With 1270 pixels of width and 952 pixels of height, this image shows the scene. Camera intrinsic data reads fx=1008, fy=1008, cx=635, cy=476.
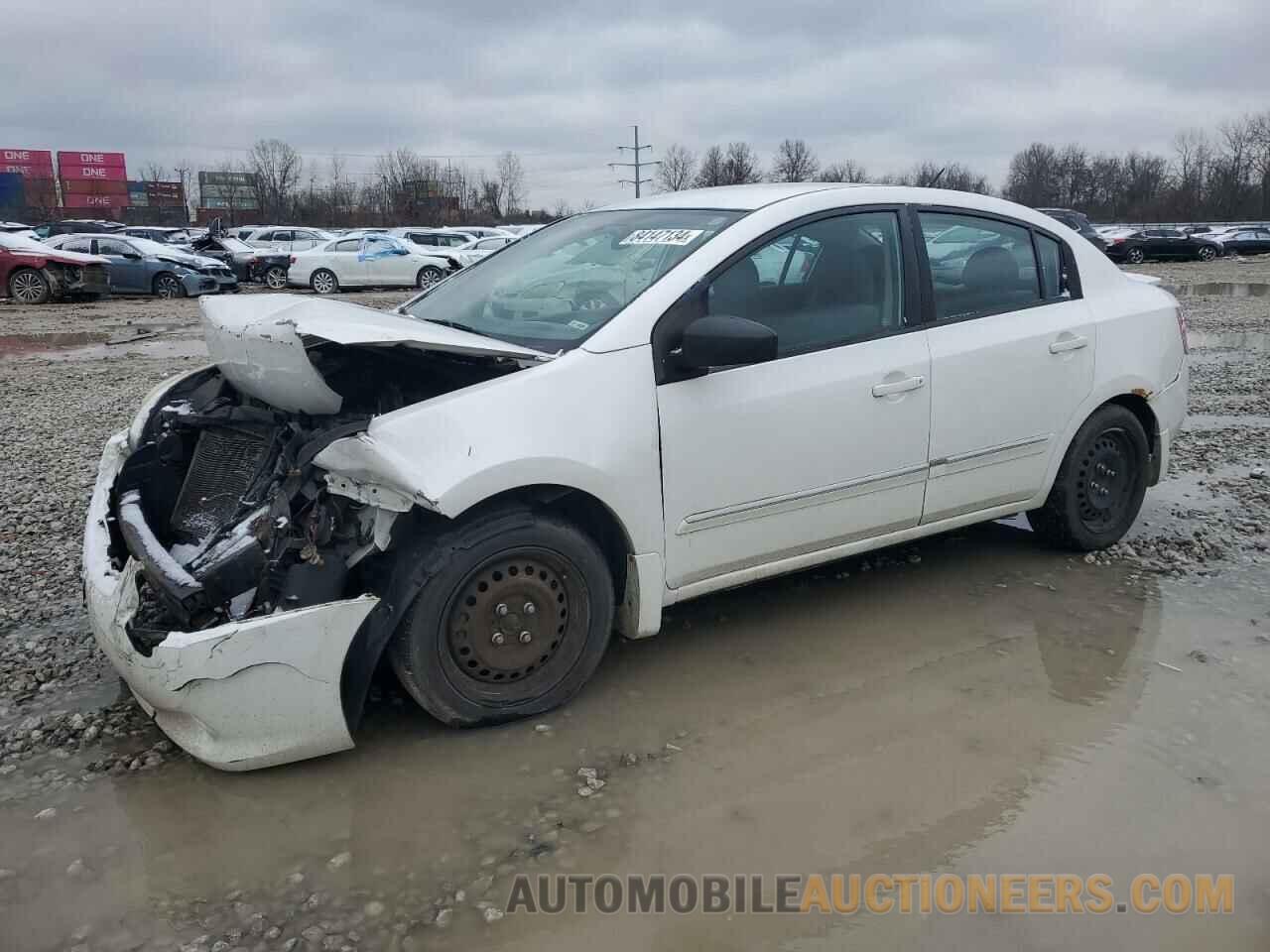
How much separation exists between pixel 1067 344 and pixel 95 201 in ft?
298

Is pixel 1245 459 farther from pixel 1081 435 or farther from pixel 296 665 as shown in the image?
pixel 296 665

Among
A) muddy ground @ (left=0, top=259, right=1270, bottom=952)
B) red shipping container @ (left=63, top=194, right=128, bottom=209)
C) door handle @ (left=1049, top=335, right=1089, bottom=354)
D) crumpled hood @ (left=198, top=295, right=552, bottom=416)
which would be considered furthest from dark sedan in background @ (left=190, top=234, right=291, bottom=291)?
red shipping container @ (left=63, top=194, right=128, bottom=209)

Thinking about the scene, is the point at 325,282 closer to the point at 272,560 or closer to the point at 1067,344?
the point at 1067,344

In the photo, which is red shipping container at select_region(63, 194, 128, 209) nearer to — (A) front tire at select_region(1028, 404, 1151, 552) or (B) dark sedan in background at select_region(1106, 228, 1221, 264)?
(B) dark sedan in background at select_region(1106, 228, 1221, 264)

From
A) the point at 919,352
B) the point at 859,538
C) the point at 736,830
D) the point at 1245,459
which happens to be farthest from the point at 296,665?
the point at 1245,459

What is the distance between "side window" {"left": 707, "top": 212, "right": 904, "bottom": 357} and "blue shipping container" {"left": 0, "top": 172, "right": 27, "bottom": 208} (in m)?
81.1

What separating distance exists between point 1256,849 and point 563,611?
209 centimetres

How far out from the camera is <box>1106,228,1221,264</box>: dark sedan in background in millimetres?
35219

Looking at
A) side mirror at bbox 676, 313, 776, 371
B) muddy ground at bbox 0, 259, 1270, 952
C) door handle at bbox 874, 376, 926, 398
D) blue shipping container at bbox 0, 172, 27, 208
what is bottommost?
muddy ground at bbox 0, 259, 1270, 952

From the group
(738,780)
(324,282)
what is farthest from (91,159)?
(738,780)

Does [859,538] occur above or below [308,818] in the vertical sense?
above

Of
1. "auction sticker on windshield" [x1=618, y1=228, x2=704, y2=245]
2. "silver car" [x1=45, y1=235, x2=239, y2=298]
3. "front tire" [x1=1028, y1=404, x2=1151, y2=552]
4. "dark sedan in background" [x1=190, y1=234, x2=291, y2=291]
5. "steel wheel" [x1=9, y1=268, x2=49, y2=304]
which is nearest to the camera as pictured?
"auction sticker on windshield" [x1=618, y1=228, x2=704, y2=245]

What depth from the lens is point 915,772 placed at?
10.2 ft

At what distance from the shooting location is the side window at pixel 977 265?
13.7 ft
